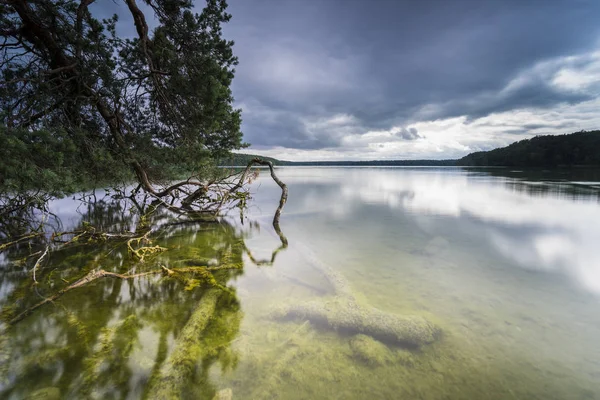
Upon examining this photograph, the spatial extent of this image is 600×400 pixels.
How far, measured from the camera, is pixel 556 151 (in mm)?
64375

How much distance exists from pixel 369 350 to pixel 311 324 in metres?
0.87

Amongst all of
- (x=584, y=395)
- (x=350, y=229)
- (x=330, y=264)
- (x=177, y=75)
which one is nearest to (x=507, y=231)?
(x=350, y=229)

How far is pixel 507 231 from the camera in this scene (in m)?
9.10

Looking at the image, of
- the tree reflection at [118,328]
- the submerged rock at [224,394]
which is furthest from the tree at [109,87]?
the submerged rock at [224,394]

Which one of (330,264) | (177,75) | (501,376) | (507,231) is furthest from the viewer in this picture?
(507,231)

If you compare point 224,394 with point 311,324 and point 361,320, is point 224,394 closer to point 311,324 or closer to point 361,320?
point 311,324

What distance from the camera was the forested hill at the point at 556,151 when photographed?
198 feet

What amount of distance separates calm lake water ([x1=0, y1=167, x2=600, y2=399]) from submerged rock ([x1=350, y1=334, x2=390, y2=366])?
0.02m

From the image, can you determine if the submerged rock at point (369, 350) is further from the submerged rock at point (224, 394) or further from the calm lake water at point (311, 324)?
the submerged rock at point (224, 394)

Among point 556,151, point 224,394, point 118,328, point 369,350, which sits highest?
point 556,151

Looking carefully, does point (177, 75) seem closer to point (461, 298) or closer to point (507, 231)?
point (461, 298)

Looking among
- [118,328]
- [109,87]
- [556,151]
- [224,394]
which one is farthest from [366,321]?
[556,151]

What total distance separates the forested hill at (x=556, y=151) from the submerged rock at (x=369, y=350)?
87093 millimetres

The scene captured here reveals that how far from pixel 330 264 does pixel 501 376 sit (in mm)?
3628
